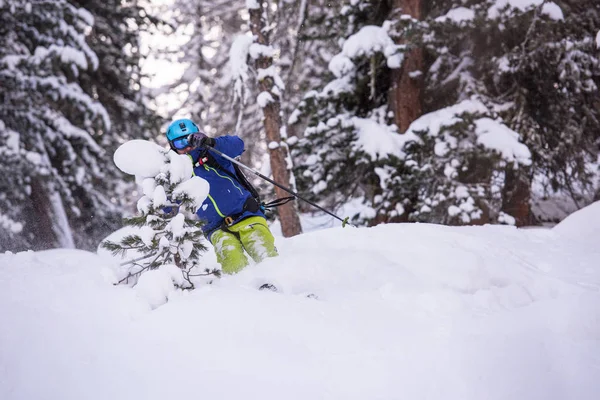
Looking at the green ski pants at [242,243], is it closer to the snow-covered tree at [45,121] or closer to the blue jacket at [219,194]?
the blue jacket at [219,194]

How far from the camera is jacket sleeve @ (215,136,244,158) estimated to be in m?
4.86

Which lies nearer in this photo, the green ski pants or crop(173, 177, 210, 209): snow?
crop(173, 177, 210, 209): snow

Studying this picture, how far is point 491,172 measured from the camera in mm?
8328

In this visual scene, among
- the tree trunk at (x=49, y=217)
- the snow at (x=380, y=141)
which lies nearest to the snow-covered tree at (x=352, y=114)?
the snow at (x=380, y=141)

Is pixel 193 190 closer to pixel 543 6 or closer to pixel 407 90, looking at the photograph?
pixel 407 90

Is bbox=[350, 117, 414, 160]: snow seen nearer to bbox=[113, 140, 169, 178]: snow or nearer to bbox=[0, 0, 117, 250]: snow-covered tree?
bbox=[113, 140, 169, 178]: snow

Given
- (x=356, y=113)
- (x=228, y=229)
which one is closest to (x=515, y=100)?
(x=356, y=113)

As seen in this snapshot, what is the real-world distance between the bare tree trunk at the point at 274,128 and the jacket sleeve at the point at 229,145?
8.92 feet

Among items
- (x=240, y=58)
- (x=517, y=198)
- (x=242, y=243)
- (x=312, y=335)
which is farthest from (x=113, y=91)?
(x=312, y=335)

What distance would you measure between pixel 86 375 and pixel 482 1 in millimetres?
8676

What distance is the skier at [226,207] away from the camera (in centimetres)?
457

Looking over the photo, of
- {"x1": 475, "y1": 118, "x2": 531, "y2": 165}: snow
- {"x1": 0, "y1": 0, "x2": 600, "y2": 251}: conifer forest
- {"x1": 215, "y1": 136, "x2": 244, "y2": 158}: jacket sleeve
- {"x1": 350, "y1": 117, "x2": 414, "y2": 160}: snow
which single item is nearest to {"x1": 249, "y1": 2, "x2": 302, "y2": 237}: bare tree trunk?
{"x1": 0, "y1": 0, "x2": 600, "y2": 251}: conifer forest

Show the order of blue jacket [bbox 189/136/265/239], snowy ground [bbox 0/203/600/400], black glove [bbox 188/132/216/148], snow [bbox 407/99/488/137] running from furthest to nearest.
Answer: snow [bbox 407/99/488/137] → blue jacket [bbox 189/136/265/239] → black glove [bbox 188/132/216/148] → snowy ground [bbox 0/203/600/400]

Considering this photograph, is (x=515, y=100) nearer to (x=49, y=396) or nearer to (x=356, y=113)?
(x=356, y=113)
